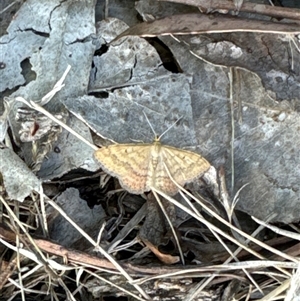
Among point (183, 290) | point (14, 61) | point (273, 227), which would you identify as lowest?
point (183, 290)

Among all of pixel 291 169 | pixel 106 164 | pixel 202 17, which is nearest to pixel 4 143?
pixel 106 164

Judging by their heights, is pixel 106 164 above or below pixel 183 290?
above

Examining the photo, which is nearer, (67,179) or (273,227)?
(273,227)

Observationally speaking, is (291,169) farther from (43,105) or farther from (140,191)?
(43,105)


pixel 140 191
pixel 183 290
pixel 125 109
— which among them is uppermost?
pixel 125 109

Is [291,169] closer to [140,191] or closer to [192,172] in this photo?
[192,172]

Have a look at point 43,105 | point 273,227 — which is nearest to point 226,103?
point 273,227

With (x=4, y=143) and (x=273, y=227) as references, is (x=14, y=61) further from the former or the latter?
(x=273, y=227)

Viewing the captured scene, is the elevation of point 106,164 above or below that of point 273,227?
above
